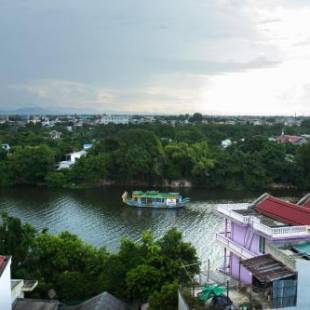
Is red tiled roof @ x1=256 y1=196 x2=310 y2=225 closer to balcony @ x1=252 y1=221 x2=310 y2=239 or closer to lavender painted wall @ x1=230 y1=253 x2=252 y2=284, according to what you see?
balcony @ x1=252 y1=221 x2=310 y2=239

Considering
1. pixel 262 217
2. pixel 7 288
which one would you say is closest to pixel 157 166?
pixel 262 217

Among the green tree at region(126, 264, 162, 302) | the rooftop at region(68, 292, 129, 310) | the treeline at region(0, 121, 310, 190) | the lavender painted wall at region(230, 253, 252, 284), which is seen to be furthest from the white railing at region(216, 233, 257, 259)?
the treeline at region(0, 121, 310, 190)

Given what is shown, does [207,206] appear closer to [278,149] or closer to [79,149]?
[278,149]

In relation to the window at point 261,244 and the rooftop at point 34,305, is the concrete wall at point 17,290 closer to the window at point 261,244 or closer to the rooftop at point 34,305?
the rooftop at point 34,305

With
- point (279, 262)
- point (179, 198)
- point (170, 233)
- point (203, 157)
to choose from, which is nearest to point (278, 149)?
point (203, 157)

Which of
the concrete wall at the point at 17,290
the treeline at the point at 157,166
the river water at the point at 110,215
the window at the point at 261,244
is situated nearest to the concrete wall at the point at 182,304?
the window at the point at 261,244

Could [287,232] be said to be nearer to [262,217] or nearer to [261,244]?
[261,244]
